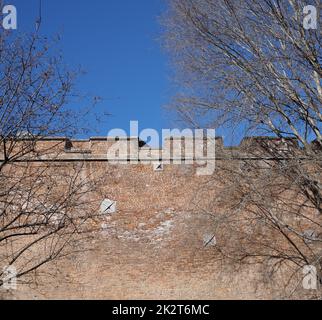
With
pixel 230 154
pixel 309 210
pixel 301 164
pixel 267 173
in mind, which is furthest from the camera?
pixel 309 210

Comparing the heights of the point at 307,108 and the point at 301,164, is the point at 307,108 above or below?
above

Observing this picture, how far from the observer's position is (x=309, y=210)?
12000 millimetres

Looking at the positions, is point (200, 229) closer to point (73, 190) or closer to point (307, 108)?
point (307, 108)

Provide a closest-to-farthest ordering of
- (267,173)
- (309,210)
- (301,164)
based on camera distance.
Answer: (301,164) < (267,173) < (309,210)

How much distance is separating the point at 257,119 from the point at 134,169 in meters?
3.87
